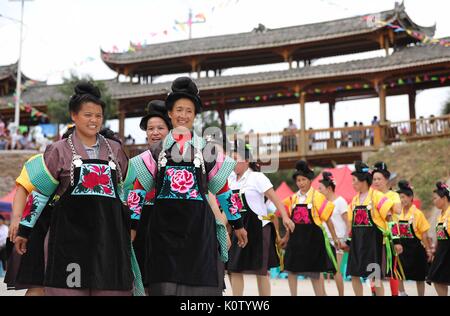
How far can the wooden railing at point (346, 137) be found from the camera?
65.9 feet

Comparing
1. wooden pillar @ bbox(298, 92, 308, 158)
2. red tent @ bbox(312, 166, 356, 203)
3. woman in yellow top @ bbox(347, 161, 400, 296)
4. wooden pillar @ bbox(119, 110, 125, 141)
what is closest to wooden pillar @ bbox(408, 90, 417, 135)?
wooden pillar @ bbox(298, 92, 308, 158)

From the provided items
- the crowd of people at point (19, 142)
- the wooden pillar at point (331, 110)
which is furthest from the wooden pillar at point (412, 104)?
the crowd of people at point (19, 142)

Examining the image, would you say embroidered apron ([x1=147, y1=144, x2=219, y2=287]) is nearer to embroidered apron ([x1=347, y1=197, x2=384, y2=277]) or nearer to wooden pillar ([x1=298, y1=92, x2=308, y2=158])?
embroidered apron ([x1=347, y1=197, x2=384, y2=277])

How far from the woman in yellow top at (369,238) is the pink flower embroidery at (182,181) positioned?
13.4 ft

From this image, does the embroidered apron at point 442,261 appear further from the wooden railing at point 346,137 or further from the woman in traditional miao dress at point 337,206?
the wooden railing at point 346,137

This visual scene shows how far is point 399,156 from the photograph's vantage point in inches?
771

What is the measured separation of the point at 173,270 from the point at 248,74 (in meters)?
21.0

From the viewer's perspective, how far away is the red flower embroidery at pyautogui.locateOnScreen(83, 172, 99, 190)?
362cm

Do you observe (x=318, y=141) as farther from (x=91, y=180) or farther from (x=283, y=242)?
(x=91, y=180)

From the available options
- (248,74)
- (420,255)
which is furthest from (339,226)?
(248,74)

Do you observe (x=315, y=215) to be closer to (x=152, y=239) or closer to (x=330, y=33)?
(x=152, y=239)

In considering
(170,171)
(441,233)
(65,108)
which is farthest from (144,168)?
(65,108)
